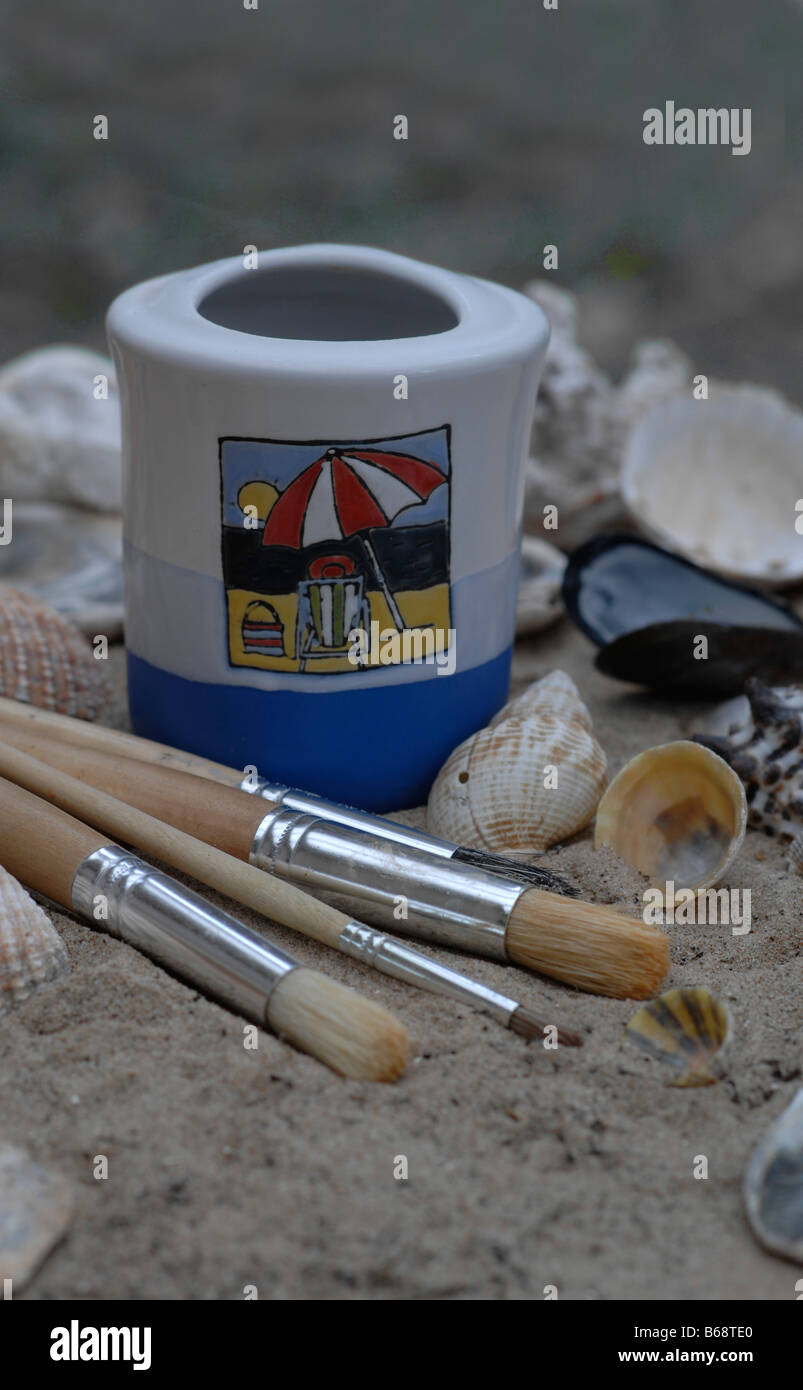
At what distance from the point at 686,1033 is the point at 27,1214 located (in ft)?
1.63

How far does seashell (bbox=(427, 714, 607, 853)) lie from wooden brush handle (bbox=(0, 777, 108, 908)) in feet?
1.15

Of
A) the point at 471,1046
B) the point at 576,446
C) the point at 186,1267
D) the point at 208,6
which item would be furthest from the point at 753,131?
the point at 186,1267

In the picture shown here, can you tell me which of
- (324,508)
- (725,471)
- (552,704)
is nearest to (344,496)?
(324,508)

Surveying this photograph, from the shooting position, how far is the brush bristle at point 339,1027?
95cm

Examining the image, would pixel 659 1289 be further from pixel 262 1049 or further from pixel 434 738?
pixel 434 738

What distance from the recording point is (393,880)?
3.71 feet

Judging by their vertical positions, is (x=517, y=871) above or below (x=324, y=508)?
below

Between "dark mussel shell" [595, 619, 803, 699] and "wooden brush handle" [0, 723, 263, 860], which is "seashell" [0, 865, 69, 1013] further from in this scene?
"dark mussel shell" [595, 619, 803, 699]

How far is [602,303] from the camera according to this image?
3.24 m

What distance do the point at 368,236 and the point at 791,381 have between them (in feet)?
3.92

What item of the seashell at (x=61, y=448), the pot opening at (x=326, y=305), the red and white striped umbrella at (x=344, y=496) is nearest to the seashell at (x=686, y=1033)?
the red and white striped umbrella at (x=344, y=496)

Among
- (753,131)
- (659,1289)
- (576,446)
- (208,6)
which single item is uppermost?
(208,6)

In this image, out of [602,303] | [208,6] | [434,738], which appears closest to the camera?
[434,738]

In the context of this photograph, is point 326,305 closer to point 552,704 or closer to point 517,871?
point 552,704
